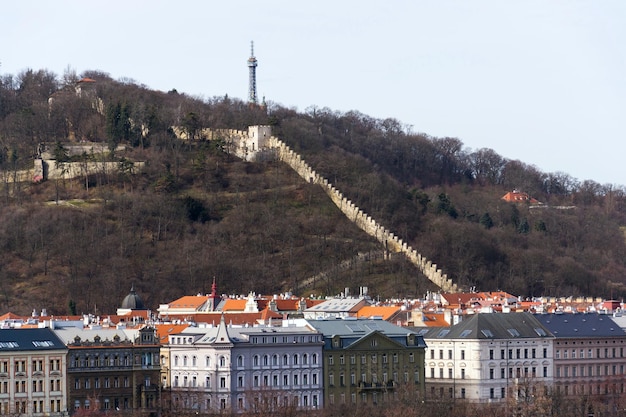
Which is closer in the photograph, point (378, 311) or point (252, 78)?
point (378, 311)

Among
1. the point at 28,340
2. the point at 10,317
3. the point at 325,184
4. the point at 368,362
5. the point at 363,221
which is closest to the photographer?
the point at 28,340

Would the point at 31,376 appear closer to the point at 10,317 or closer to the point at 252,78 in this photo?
the point at 10,317

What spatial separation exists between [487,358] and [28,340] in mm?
25548

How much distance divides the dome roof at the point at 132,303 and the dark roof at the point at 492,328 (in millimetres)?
24360

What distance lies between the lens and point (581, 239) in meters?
166

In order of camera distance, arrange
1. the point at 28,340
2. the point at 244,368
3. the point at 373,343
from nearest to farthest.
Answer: the point at 28,340 < the point at 244,368 < the point at 373,343

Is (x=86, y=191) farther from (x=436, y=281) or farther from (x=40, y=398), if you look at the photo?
(x=40, y=398)

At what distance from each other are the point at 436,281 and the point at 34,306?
30.1 m

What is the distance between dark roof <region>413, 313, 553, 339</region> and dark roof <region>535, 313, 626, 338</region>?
778mm

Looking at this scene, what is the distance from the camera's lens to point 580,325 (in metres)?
107

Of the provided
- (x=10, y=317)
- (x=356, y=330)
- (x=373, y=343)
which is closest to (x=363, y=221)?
(x=10, y=317)

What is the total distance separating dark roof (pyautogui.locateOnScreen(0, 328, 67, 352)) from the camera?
87.4 m

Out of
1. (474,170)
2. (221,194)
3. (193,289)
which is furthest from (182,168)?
(474,170)

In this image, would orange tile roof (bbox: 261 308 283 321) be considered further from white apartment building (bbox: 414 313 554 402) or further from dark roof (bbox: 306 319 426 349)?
white apartment building (bbox: 414 313 554 402)
